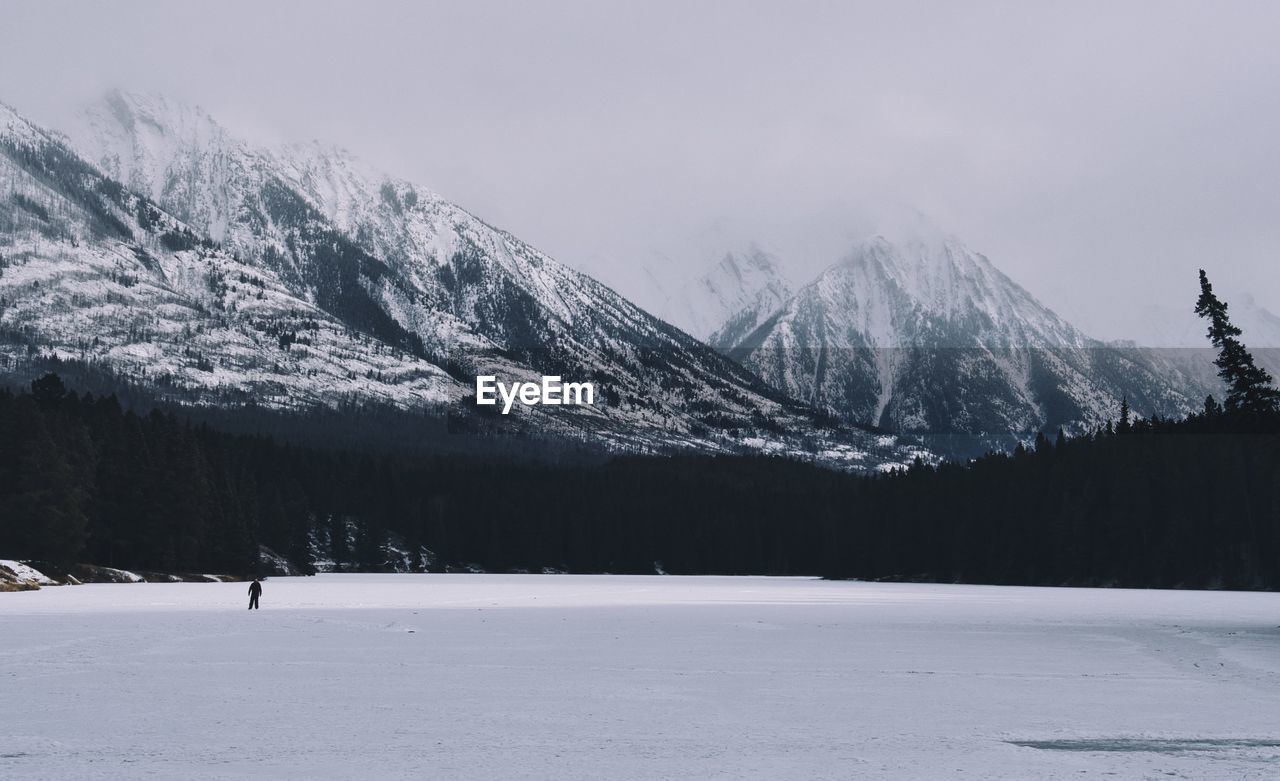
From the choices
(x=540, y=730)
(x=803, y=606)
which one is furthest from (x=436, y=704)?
(x=803, y=606)

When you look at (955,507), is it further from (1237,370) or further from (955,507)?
(1237,370)

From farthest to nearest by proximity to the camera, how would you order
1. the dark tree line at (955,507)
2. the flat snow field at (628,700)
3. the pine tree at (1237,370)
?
1. the dark tree line at (955,507)
2. the pine tree at (1237,370)
3. the flat snow field at (628,700)

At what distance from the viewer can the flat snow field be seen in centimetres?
2005

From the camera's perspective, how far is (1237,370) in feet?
214

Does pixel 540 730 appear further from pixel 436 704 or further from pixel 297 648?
pixel 297 648

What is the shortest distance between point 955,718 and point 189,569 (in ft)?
349

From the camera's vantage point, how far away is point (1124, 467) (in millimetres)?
137625

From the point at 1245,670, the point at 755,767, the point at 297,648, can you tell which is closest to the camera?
the point at 755,767

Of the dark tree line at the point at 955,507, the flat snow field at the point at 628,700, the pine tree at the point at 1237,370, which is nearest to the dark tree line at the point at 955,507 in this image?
the dark tree line at the point at 955,507

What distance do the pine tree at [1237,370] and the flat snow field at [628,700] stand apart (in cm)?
1385

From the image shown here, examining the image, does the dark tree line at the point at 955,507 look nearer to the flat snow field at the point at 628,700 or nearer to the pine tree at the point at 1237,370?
the pine tree at the point at 1237,370

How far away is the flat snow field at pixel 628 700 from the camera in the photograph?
20047mm

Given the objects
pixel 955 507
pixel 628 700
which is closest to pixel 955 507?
pixel 955 507

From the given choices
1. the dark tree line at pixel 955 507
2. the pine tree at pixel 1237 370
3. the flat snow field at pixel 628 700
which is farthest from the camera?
the dark tree line at pixel 955 507
